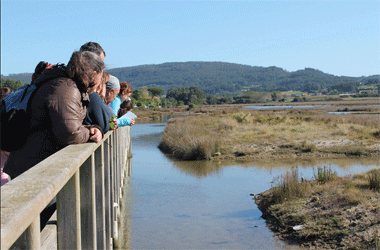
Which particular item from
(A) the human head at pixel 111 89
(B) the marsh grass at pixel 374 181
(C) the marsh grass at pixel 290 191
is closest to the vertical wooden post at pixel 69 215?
(A) the human head at pixel 111 89

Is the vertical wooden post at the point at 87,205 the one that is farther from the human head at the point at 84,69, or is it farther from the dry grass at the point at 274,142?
the dry grass at the point at 274,142

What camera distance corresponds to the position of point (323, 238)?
5484mm

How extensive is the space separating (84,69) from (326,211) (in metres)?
5.03

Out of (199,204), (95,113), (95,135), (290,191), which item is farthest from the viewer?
(199,204)

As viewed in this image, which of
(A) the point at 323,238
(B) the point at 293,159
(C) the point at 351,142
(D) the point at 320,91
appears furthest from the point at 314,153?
(D) the point at 320,91

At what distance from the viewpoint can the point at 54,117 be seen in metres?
2.02

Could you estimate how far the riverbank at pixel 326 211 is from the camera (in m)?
5.32

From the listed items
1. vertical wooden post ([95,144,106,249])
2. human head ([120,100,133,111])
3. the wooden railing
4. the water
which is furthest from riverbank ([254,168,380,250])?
the wooden railing

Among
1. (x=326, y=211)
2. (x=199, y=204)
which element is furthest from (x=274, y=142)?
(x=326, y=211)

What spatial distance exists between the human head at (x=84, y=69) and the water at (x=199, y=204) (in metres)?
3.54

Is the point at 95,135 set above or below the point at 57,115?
below

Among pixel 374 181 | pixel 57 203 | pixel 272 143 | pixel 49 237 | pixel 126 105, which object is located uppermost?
pixel 126 105

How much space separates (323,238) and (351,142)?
41.6 feet

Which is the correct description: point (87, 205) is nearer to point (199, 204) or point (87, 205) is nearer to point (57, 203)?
point (57, 203)
